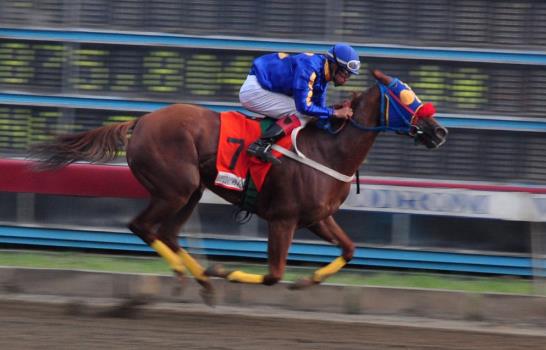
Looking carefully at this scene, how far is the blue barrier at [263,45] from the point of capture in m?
9.53

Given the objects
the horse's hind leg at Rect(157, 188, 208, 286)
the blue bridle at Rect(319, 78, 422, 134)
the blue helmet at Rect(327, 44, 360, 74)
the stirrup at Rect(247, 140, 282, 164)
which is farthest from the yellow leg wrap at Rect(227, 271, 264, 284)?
the blue helmet at Rect(327, 44, 360, 74)

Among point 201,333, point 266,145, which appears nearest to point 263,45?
point 266,145

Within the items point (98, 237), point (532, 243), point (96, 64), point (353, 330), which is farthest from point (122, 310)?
point (532, 243)

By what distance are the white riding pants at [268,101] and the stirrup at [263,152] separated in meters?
0.41

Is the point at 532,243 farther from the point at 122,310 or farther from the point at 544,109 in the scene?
the point at 122,310

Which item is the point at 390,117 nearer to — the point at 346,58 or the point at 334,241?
the point at 346,58

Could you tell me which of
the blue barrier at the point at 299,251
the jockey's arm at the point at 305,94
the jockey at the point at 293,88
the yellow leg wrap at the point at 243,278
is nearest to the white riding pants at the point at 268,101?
the jockey at the point at 293,88

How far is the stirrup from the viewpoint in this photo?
25.8 feet

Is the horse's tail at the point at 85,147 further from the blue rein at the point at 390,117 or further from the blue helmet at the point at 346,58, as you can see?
the blue rein at the point at 390,117

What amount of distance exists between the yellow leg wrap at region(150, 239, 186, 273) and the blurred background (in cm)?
152

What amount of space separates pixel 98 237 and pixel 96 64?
1.67 m

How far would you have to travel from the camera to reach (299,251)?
9.88 meters

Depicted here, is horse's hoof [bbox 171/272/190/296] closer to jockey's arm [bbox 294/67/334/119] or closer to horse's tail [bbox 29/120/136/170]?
horse's tail [bbox 29/120/136/170]

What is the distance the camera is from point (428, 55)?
9.59 meters
